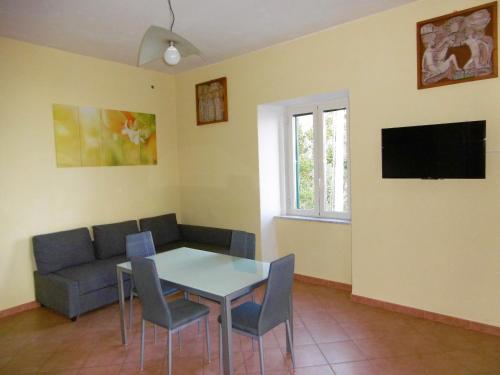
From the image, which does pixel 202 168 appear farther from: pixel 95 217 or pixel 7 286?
pixel 7 286

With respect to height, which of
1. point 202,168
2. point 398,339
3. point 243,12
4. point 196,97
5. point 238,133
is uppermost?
point 243,12

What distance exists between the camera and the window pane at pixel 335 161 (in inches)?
162

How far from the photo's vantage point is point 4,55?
3596 millimetres

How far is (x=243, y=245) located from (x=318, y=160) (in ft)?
5.42

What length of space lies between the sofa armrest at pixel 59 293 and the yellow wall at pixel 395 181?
2151 millimetres

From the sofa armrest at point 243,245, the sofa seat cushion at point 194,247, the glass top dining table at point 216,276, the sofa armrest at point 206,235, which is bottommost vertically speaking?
the sofa seat cushion at point 194,247

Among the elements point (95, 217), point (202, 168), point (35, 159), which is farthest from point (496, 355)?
point (35, 159)

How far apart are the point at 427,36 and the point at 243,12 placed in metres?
1.63

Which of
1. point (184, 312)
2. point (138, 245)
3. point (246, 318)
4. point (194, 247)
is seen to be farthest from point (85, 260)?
point (246, 318)

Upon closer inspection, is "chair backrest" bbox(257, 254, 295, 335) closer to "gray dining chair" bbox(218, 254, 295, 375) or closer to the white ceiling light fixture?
"gray dining chair" bbox(218, 254, 295, 375)

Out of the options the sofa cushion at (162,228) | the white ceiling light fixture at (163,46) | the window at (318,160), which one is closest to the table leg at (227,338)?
the white ceiling light fixture at (163,46)

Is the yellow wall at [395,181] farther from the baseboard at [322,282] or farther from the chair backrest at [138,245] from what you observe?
the chair backrest at [138,245]

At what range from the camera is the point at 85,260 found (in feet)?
13.1

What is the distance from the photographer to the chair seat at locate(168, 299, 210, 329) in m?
2.50
